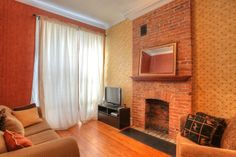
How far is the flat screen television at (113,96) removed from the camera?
12.9ft

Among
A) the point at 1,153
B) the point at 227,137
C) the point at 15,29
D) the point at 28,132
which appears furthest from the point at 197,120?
the point at 15,29

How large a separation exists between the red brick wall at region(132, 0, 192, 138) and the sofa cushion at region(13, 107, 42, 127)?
7.44 feet

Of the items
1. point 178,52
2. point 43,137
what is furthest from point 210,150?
point 43,137

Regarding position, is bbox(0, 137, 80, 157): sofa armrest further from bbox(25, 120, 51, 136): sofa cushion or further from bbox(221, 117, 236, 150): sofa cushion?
bbox(221, 117, 236, 150): sofa cushion

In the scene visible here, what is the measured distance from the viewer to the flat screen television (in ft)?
12.9

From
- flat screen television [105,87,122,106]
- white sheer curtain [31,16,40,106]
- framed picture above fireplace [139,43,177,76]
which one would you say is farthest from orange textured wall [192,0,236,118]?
white sheer curtain [31,16,40,106]

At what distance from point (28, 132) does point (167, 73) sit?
2.73 meters

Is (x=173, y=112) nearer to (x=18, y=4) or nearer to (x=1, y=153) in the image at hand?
(x=1, y=153)

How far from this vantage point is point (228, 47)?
7.59 feet

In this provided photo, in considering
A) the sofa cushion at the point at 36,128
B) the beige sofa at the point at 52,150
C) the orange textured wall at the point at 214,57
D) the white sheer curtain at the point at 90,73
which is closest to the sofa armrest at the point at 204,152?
the beige sofa at the point at 52,150

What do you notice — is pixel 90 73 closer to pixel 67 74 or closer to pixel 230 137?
pixel 67 74

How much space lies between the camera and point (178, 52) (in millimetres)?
2867

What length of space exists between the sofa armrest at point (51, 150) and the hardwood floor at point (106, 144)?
116cm

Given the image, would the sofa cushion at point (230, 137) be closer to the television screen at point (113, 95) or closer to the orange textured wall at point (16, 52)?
the television screen at point (113, 95)
